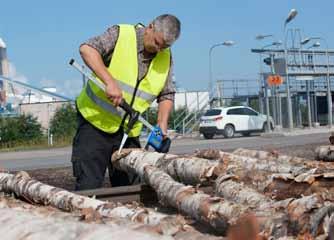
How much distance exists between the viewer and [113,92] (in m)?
5.32

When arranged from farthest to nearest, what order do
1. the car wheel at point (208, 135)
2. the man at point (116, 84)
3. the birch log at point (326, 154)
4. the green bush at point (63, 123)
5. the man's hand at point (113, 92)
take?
the green bush at point (63, 123)
the car wheel at point (208, 135)
the birch log at point (326, 154)
the man at point (116, 84)
the man's hand at point (113, 92)

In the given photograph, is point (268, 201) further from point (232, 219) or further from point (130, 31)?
point (130, 31)

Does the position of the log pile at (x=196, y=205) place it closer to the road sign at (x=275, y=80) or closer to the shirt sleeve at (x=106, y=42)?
the shirt sleeve at (x=106, y=42)

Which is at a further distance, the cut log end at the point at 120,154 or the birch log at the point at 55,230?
the cut log end at the point at 120,154

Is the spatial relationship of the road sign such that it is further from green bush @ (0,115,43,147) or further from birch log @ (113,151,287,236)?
birch log @ (113,151,287,236)

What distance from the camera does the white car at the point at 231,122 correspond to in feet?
125

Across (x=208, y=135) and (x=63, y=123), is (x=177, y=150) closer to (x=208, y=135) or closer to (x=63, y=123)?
(x=208, y=135)

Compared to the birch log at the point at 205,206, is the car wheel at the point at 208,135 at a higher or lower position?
lower

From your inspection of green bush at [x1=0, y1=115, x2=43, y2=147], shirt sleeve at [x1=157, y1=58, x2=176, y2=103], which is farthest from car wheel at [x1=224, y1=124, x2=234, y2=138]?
shirt sleeve at [x1=157, y1=58, x2=176, y2=103]

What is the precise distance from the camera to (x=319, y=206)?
316 centimetres

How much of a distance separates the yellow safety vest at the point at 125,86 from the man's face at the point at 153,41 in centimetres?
10

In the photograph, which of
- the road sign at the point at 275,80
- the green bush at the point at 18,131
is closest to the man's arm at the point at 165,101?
the road sign at the point at 275,80

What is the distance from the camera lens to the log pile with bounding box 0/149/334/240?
2.87m

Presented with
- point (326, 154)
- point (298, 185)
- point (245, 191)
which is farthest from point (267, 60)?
point (245, 191)
